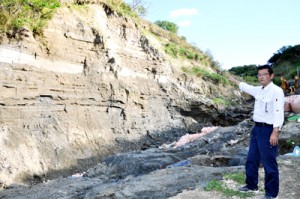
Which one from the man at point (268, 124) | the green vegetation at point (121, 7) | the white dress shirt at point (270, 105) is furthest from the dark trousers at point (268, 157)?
the green vegetation at point (121, 7)

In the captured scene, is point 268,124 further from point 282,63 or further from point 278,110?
point 282,63

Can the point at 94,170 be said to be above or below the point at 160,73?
below

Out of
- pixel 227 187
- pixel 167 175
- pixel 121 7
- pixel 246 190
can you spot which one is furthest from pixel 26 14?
pixel 246 190

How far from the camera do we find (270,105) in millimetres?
4730

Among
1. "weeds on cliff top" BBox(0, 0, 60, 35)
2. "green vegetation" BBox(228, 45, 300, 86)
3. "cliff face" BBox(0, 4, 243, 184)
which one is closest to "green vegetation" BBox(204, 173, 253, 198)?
"cliff face" BBox(0, 4, 243, 184)

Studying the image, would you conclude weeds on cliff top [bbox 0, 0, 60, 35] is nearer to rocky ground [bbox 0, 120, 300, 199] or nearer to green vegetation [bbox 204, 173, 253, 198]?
rocky ground [bbox 0, 120, 300, 199]

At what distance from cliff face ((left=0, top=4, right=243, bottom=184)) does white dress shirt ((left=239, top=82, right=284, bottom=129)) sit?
27.2ft

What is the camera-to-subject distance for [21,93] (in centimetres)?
1195

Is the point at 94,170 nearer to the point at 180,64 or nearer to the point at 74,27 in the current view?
the point at 74,27

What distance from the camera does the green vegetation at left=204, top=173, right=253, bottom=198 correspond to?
16.8 ft

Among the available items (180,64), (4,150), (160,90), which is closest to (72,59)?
(4,150)

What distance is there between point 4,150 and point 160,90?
9957 millimetres

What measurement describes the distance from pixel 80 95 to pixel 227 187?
9.69 metres

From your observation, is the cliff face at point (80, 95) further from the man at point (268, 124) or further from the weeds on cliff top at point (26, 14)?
the man at point (268, 124)
